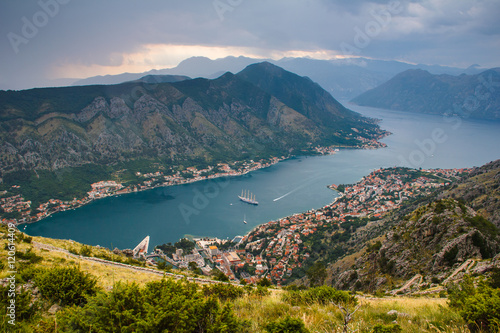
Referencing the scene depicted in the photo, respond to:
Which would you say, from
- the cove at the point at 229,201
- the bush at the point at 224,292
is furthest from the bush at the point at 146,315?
the cove at the point at 229,201

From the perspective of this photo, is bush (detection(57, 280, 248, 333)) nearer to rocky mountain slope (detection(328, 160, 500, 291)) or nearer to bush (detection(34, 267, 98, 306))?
bush (detection(34, 267, 98, 306))

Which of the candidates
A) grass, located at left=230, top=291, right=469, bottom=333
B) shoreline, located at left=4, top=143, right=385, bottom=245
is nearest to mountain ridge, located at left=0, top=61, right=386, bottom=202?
shoreline, located at left=4, top=143, right=385, bottom=245

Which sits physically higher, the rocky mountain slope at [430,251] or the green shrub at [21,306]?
the green shrub at [21,306]

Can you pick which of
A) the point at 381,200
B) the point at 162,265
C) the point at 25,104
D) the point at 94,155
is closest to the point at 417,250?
the point at 162,265

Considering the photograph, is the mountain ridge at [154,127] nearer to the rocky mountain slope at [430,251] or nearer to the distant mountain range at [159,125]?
the distant mountain range at [159,125]

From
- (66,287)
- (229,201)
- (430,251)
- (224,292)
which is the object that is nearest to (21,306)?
(66,287)

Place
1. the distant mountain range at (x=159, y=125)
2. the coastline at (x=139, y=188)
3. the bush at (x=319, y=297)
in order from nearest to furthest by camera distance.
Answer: the bush at (x=319, y=297)
the coastline at (x=139, y=188)
the distant mountain range at (x=159, y=125)

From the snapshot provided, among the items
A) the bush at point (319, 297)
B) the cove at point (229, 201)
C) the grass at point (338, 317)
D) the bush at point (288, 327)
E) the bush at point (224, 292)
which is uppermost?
A: the bush at point (288, 327)
